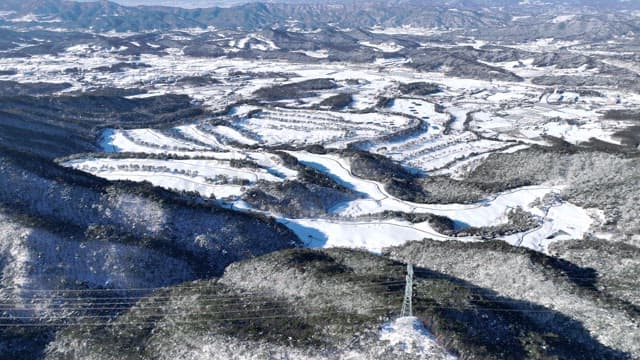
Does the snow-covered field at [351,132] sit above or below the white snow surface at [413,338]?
below

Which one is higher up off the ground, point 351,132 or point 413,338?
point 413,338

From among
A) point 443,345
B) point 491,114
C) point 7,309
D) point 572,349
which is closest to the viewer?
point 443,345

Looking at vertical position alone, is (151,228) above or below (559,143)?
above

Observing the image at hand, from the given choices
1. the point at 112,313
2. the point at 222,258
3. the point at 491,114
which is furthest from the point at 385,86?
the point at 112,313

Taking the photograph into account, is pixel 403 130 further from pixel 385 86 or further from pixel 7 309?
pixel 7 309

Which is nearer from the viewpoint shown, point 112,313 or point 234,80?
point 112,313

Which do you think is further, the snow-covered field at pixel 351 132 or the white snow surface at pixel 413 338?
the snow-covered field at pixel 351 132

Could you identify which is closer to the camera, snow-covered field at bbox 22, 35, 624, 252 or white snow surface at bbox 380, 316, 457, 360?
white snow surface at bbox 380, 316, 457, 360

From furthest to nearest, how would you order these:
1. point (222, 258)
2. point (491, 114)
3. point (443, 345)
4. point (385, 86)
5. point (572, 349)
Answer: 1. point (385, 86)
2. point (491, 114)
3. point (222, 258)
4. point (572, 349)
5. point (443, 345)

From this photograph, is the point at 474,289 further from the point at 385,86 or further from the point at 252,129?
the point at 385,86

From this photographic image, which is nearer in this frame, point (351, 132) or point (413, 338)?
point (413, 338)

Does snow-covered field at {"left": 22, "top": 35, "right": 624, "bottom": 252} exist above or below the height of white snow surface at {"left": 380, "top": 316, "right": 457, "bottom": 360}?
below
